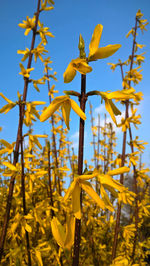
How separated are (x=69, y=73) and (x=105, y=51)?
20 cm

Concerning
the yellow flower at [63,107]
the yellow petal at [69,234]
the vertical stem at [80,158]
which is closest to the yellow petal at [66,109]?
the yellow flower at [63,107]

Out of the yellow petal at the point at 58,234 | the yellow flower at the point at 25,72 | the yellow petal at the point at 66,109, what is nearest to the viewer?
the yellow petal at the point at 58,234

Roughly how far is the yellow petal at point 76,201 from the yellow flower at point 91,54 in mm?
501

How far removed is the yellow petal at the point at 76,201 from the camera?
0.78 metres

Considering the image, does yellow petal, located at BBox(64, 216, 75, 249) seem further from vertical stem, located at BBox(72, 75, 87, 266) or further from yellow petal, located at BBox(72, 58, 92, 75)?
yellow petal, located at BBox(72, 58, 92, 75)

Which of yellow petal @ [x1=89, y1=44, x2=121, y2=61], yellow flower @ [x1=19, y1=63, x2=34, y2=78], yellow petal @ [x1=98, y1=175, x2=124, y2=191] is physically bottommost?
yellow petal @ [x1=98, y1=175, x2=124, y2=191]

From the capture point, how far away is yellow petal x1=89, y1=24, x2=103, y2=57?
81 cm

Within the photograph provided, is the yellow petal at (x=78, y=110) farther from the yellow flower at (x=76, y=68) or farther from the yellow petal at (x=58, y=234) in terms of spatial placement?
the yellow petal at (x=58, y=234)

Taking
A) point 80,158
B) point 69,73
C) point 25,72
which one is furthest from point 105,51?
point 25,72

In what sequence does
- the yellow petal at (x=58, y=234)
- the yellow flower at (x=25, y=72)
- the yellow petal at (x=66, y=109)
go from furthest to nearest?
the yellow flower at (x=25, y=72)
the yellow petal at (x=66, y=109)
the yellow petal at (x=58, y=234)

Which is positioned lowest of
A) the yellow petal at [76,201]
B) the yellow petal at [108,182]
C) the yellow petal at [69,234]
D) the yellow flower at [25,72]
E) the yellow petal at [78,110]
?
the yellow petal at [69,234]

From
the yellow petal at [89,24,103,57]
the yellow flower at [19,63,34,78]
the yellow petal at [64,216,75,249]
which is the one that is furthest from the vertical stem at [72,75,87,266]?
the yellow flower at [19,63,34,78]

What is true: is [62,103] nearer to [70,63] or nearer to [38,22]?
[70,63]

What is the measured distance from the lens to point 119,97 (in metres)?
0.90
